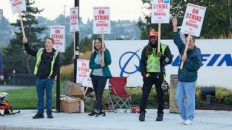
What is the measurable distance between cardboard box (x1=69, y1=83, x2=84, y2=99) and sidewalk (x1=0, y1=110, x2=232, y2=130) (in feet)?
3.45

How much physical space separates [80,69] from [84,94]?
797 mm

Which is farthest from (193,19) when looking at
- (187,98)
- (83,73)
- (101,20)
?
(83,73)

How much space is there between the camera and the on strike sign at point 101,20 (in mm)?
16266

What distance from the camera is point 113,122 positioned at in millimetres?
14195

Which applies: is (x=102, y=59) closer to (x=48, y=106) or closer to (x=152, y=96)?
(x=48, y=106)

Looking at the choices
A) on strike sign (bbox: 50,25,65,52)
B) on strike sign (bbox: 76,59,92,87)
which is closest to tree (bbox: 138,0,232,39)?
on strike sign (bbox: 76,59,92,87)

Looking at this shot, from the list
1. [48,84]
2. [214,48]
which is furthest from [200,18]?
[214,48]

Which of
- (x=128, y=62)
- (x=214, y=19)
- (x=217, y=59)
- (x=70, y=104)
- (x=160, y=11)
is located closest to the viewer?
(x=160, y=11)

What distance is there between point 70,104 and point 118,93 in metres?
1.38

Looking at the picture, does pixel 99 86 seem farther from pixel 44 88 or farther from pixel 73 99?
pixel 73 99

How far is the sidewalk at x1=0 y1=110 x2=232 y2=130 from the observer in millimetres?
13229

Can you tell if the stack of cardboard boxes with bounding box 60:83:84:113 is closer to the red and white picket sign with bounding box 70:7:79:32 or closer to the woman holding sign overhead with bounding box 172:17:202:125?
the red and white picket sign with bounding box 70:7:79:32

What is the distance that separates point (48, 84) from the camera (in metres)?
15.3

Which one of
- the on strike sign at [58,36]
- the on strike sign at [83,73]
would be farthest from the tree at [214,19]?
the on strike sign at [58,36]
